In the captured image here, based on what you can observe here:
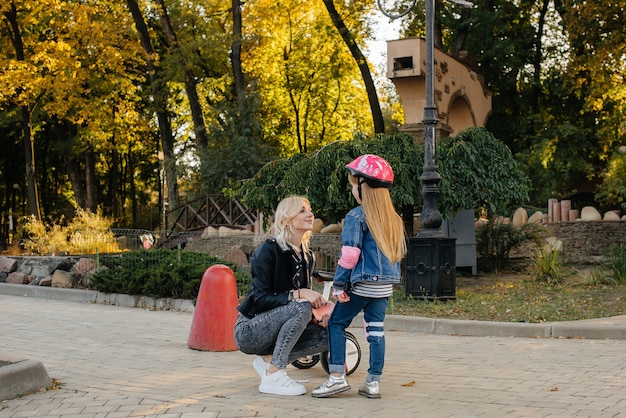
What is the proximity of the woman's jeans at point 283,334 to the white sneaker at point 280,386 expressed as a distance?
9 cm

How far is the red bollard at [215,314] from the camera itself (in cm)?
879

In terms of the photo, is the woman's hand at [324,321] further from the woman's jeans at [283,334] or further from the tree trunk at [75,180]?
the tree trunk at [75,180]

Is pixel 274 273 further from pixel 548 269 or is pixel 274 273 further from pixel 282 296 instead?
pixel 548 269

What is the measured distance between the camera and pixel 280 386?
20.9 ft

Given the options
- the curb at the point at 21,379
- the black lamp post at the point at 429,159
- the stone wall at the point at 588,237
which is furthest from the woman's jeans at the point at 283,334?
the stone wall at the point at 588,237

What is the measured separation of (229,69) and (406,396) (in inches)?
1263

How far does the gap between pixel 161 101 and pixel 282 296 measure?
1023 inches

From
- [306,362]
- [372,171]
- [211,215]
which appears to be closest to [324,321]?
[306,362]

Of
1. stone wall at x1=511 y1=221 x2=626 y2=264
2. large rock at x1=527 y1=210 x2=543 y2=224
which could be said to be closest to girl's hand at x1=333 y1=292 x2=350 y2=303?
stone wall at x1=511 y1=221 x2=626 y2=264

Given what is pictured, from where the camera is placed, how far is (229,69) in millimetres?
37125

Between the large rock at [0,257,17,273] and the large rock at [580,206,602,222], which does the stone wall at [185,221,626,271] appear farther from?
the large rock at [0,257,17,273]

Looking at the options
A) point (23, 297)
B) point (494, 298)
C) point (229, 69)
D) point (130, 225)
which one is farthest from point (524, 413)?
point (130, 225)

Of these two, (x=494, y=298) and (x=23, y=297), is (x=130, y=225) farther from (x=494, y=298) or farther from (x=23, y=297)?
(x=494, y=298)

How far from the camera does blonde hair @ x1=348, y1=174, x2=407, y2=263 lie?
6125 millimetres
